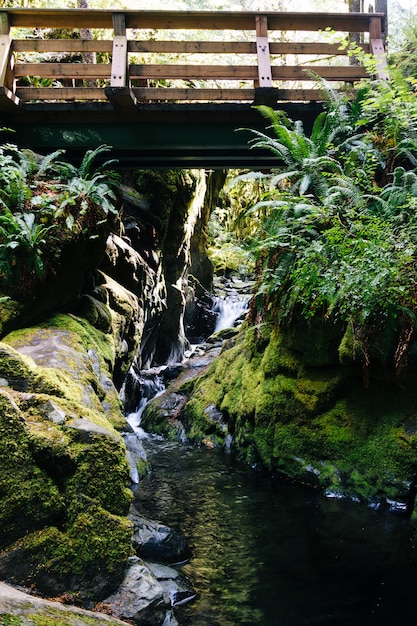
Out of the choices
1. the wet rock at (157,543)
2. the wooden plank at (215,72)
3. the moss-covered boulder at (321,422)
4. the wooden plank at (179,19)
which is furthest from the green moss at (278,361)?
the wooden plank at (179,19)

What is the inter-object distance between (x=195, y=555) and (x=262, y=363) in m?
3.78

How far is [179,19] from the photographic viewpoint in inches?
339

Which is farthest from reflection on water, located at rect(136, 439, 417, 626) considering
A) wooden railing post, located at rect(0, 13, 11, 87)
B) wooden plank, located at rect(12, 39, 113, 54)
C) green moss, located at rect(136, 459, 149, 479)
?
wooden plank, located at rect(12, 39, 113, 54)

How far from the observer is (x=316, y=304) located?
6.33 metres

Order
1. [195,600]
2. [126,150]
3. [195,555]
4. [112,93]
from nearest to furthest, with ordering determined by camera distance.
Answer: [195,600] < [195,555] < [112,93] < [126,150]

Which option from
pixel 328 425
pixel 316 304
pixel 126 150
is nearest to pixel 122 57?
pixel 126 150

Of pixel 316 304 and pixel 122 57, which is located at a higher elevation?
pixel 122 57

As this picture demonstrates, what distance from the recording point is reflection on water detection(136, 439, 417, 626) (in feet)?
12.5

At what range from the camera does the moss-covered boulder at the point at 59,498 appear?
10.3 feet

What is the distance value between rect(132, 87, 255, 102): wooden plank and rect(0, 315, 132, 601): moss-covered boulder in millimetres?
6286

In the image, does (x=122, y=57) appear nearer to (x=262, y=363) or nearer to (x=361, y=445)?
(x=262, y=363)

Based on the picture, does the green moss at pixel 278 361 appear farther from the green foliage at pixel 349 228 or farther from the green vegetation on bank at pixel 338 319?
the green foliage at pixel 349 228

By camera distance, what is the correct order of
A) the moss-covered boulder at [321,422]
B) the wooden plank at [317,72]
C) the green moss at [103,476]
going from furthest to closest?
the wooden plank at [317,72] < the moss-covered boulder at [321,422] < the green moss at [103,476]

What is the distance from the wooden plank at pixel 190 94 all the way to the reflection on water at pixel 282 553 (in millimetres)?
6484
